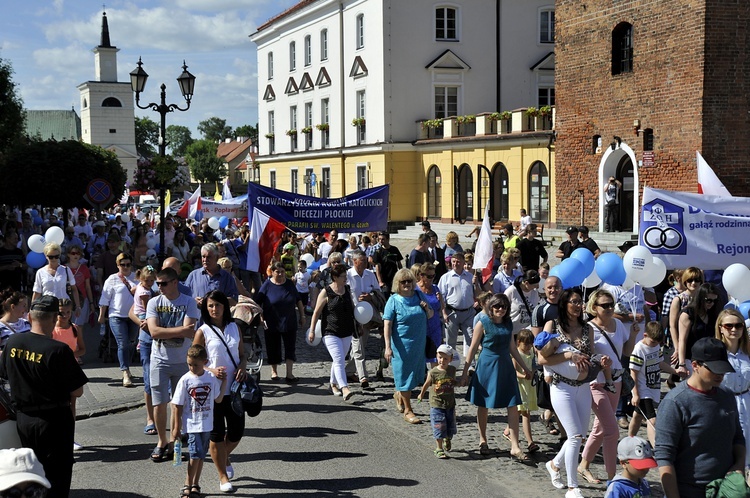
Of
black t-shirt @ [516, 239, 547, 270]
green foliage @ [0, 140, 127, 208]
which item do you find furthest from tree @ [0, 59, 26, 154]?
black t-shirt @ [516, 239, 547, 270]

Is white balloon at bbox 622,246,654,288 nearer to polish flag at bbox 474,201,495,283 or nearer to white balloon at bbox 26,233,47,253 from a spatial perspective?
polish flag at bbox 474,201,495,283

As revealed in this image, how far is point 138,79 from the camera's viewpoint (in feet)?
64.4

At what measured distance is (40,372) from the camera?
676 cm

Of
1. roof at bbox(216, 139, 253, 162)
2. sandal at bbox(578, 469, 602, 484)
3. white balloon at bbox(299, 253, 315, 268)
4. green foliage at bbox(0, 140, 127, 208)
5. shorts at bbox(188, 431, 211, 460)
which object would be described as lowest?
sandal at bbox(578, 469, 602, 484)

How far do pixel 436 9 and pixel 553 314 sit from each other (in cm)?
3677

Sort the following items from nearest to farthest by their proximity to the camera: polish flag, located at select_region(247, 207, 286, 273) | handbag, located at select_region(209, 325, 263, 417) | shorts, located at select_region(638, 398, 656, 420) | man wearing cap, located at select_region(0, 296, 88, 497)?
man wearing cap, located at select_region(0, 296, 88, 497), handbag, located at select_region(209, 325, 263, 417), shorts, located at select_region(638, 398, 656, 420), polish flag, located at select_region(247, 207, 286, 273)

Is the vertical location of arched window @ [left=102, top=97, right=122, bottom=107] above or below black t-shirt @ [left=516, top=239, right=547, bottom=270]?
above

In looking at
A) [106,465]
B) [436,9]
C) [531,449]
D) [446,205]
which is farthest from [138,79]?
[436,9]

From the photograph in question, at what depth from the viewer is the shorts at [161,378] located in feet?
29.5

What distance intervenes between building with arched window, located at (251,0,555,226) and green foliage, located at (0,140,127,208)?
16.4 metres

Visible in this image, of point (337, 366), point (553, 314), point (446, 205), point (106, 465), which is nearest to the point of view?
point (106, 465)

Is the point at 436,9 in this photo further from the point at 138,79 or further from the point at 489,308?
the point at 489,308

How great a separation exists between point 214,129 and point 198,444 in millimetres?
175604

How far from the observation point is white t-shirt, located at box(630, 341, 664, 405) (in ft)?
30.2
